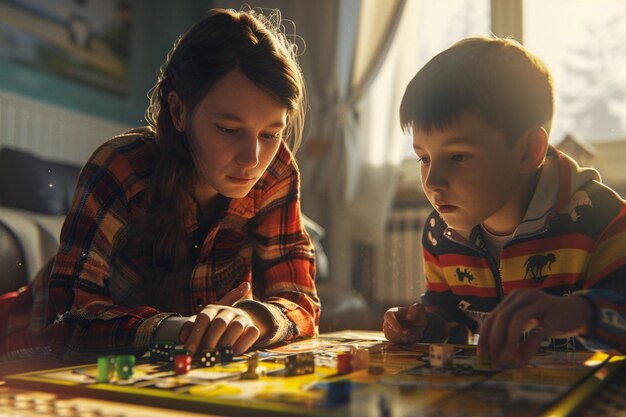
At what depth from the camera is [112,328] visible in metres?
0.78

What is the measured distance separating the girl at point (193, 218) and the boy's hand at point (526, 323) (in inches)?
11.5

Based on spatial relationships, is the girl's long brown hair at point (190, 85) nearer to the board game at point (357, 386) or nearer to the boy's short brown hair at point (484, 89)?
the boy's short brown hair at point (484, 89)

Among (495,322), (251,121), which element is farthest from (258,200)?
(495,322)

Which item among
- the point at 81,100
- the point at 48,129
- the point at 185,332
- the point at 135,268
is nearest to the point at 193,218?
the point at 135,268

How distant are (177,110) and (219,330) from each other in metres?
0.46

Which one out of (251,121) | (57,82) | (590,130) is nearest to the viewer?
(251,121)

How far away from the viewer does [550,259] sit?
35.0 inches

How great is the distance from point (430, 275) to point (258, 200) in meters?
0.32

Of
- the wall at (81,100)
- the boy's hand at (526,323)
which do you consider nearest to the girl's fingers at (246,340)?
the boy's hand at (526,323)

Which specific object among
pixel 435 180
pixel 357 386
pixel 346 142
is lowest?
pixel 357 386

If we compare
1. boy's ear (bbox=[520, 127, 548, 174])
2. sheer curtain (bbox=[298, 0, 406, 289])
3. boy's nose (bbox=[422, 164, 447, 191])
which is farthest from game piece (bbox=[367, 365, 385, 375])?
sheer curtain (bbox=[298, 0, 406, 289])

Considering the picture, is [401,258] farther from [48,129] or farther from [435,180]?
[435,180]

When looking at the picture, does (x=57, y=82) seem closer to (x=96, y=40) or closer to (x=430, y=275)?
(x=96, y=40)

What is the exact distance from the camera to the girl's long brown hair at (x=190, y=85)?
96 centimetres
